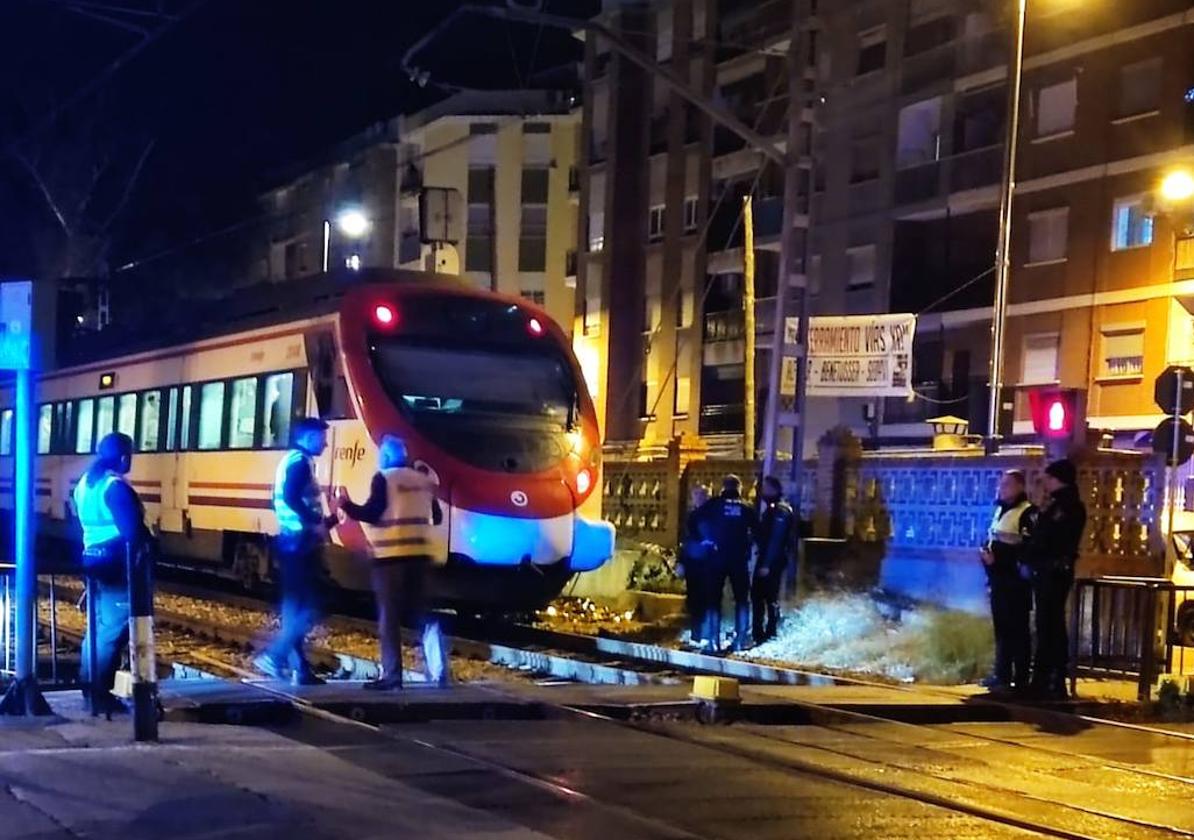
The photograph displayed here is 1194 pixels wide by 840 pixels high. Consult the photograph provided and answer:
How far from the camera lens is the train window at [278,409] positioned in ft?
57.2

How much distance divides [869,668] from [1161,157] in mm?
20463

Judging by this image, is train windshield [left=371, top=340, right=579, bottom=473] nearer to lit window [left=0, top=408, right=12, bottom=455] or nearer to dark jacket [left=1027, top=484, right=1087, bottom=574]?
dark jacket [left=1027, top=484, right=1087, bottom=574]

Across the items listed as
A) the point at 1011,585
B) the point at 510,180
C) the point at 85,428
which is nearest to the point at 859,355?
the point at 1011,585

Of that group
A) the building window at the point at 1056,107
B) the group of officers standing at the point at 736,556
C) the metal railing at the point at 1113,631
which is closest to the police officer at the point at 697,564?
the group of officers standing at the point at 736,556

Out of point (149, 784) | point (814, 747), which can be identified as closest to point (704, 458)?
point (814, 747)

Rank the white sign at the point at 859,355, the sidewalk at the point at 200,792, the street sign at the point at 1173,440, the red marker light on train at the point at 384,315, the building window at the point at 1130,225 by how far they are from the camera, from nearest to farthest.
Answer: the sidewalk at the point at 200,792 < the street sign at the point at 1173,440 < the red marker light on train at the point at 384,315 < the white sign at the point at 859,355 < the building window at the point at 1130,225

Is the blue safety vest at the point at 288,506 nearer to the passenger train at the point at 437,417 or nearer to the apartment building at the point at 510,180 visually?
the passenger train at the point at 437,417

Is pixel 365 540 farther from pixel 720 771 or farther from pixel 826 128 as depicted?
pixel 826 128

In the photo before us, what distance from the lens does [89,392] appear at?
81.7ft

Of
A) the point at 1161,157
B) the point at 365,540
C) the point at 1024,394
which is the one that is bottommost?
the point at 365,540

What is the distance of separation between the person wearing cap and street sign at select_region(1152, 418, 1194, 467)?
13.1 ft

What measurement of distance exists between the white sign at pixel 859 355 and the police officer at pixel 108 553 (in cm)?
1076

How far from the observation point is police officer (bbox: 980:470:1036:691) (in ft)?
40.2

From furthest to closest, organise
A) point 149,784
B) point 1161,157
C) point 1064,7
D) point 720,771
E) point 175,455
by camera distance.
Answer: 1. point 1064,7
2. point 1161,157
3. point 175,455
4. point 720,771
5. point 149,784
